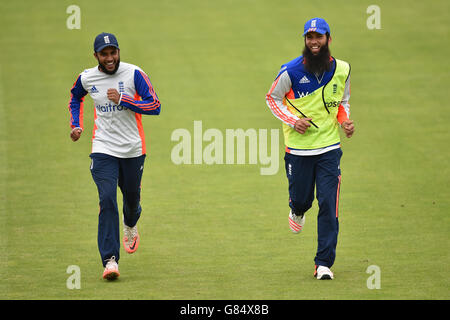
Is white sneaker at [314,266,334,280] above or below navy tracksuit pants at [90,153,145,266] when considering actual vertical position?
Result: below

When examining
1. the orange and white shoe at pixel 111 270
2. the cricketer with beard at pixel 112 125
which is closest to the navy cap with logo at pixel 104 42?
the cricketer with beard at pixel 112 125

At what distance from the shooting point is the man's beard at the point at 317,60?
29.1 feet

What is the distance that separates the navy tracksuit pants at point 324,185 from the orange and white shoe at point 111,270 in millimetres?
2074

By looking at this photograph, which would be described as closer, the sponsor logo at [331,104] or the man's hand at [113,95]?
the man's hand at [113,95]

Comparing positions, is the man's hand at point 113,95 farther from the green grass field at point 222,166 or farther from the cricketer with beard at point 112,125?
the green grass field at point 222,166

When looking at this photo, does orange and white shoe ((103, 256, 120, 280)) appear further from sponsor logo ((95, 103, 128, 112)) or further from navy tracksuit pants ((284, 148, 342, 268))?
navy tracksuit pants ((284, 148, 342, 268))

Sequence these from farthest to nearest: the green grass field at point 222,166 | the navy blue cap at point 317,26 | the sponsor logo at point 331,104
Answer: the green grass field at point 222,166, the sponsor logo at point 331,104, the navy blue cap at point 317,26

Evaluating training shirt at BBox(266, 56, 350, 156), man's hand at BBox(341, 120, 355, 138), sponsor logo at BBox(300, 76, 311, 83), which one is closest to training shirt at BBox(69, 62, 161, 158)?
training shirt at BBox(266, 56, 350, 156)

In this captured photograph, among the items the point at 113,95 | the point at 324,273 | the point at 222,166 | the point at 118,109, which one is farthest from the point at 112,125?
the point at 222,166

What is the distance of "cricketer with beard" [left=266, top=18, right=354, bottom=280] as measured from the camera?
29.1ft

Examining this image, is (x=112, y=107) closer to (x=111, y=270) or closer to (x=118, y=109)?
(x=118, y=109)

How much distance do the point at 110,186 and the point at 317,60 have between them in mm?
2505

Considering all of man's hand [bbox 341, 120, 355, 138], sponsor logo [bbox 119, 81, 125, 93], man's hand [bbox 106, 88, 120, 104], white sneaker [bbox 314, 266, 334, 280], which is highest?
sponsor logo [bbox 119, 81, 125, 93]
